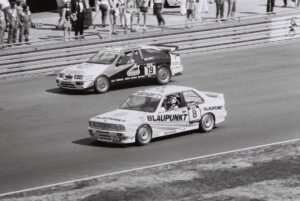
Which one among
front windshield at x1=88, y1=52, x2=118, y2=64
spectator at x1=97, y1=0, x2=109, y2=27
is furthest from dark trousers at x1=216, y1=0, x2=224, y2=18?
front windshield at x1=88, y1=52, x2=118, y2=64

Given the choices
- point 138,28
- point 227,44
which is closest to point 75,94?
point 138,28

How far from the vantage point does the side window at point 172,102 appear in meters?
20.4

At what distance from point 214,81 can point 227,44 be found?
665cm

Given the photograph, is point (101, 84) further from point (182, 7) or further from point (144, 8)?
point (182, 7)

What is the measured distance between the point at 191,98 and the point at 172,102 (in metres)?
0.61

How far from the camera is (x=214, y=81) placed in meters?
28.1

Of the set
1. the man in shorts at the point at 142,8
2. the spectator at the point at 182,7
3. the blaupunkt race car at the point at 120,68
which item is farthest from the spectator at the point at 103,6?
the blaupunkt race car at the point at 120,68

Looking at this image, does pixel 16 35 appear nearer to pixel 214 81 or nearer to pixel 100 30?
pixel 100 30

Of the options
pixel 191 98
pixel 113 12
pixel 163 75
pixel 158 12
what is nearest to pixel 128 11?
pixel 113 12

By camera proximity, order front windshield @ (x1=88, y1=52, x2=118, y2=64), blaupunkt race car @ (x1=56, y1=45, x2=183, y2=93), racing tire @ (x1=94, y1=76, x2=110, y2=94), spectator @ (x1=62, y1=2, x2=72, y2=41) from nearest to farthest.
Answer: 1. blaupunkt race car @ (x1=56, y1=45, x2=183, y2=93)
2. racing tire @ (x1=94, y1=76, x2=110, y2=94)
3. front windshield @ (x1=88, y1=52, x2=118, y2=64)
4. spectator @ (x1=62, y1=2, x2=72, y2=41)

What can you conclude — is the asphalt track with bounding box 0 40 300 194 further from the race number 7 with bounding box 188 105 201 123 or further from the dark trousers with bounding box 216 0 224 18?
the dark trousers with bounding box 216 0 224 18

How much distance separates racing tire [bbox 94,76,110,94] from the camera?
2641 centimetres

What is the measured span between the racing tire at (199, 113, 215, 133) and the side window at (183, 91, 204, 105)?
432 millimetres

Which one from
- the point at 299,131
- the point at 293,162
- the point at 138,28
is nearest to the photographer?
the point at 293,162
